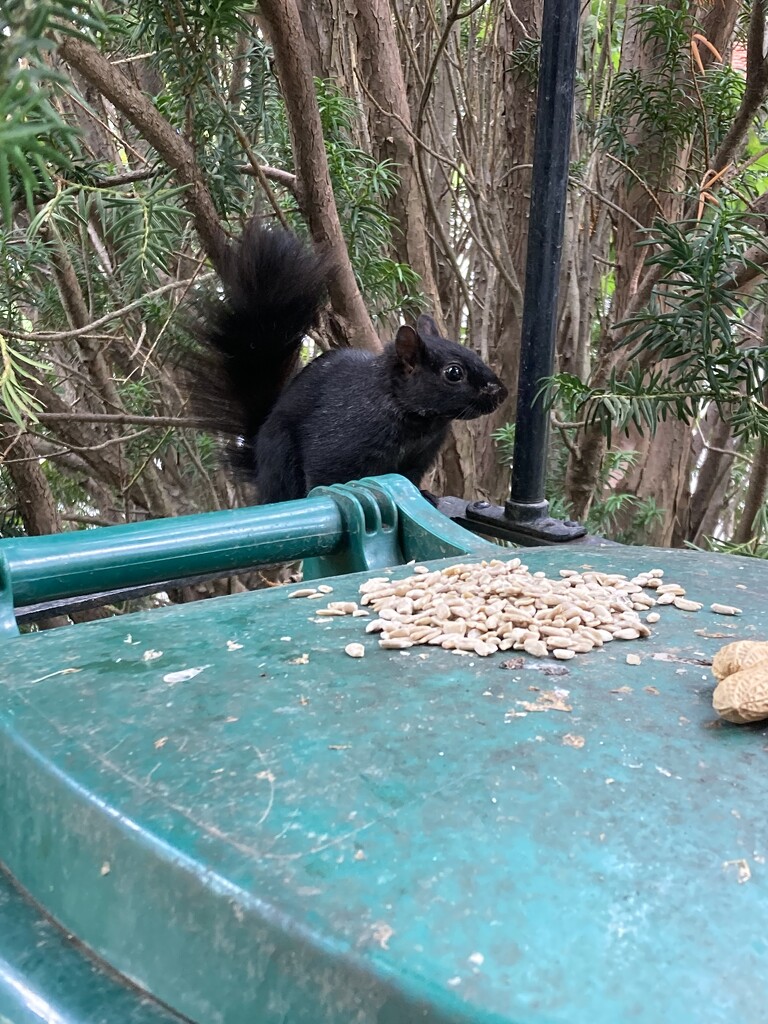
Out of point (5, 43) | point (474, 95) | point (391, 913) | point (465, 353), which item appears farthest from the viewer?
point (474, 95)

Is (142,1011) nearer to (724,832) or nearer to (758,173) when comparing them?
(724,832)

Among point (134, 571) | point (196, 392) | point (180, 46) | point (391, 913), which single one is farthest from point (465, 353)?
point (391, 913)

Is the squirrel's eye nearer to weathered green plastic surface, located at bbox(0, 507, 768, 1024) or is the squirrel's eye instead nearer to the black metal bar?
the black metal bar

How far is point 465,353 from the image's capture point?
→ 60.8 inches

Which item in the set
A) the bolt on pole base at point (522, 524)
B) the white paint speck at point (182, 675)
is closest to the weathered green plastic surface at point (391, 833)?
the white paint speck at point (182, 675)

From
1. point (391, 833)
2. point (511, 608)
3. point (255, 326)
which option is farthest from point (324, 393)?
point (391, 833)

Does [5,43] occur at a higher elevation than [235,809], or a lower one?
higher

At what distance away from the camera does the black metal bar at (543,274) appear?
101 centimetres

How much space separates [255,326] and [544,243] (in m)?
0.55

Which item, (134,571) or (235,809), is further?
(134,571)

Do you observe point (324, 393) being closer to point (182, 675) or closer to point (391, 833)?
point (182, 675)

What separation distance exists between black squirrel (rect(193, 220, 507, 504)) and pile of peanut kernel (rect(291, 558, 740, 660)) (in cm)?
71

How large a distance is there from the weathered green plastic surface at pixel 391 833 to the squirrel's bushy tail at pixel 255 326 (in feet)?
2.76

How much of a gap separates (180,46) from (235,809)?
1.05 meters
